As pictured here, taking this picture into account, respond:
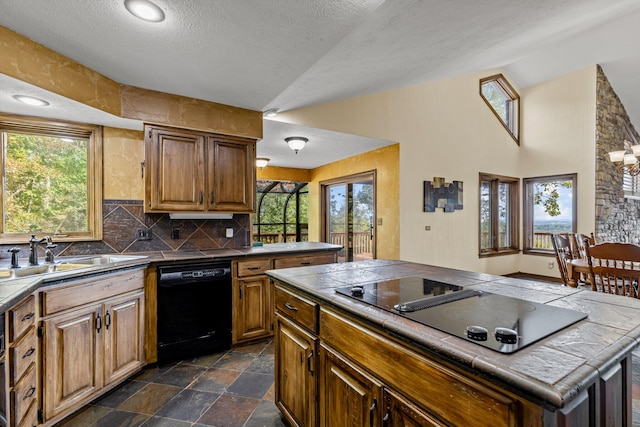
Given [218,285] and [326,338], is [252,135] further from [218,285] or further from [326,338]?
[326,338]

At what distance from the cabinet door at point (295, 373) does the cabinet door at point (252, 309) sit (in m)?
1.12

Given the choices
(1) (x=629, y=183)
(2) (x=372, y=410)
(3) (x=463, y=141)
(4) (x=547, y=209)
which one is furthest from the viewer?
(1) (x=629, y=183)

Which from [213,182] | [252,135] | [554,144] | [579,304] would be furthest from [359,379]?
[554,144]

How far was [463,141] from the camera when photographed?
521 cm

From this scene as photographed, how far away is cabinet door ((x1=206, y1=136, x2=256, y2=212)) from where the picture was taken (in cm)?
305

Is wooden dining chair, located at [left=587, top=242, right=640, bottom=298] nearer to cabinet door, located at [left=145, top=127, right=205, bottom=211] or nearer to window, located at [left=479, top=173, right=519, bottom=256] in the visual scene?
window, located at [left=479, top=173, right=519, bottom=256]

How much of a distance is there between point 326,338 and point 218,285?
5.40 feet

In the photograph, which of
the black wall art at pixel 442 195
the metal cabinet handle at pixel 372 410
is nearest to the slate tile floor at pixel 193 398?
the metal cabinet handle at pixel 372 410

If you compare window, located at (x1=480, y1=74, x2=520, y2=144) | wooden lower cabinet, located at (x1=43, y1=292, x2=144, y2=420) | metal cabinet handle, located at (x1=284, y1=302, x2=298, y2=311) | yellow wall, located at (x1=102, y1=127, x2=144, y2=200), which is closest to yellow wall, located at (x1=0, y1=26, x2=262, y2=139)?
yellow wall, located at (x1=102, y1=127, x2=144, y2=200)

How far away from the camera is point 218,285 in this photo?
273 cm

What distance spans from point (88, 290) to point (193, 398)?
103 cm

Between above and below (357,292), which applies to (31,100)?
above

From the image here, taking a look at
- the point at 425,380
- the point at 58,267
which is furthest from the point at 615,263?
the point at 58,267

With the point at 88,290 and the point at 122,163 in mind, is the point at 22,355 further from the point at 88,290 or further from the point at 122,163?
the point at 122,163
